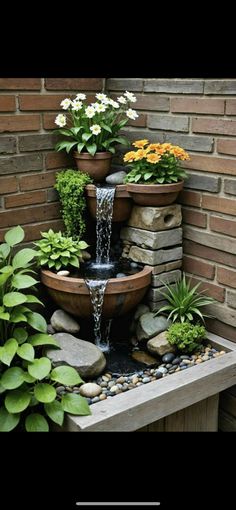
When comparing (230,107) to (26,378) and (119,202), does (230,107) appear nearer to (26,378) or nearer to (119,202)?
(119,202)

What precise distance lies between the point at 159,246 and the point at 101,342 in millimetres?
669

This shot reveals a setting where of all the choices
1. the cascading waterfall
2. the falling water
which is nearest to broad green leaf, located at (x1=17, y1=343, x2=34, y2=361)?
the cascading waterfall

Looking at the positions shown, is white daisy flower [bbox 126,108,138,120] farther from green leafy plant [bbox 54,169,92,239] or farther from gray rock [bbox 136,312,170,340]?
gray rock [bbox 136,312,170,340]

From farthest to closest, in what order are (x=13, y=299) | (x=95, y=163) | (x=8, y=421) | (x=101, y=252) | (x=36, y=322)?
(x=101, y=252)
(x=95, y=163)
(x=36, y=322)
(x=13, y=299)
(x=8, y=421)

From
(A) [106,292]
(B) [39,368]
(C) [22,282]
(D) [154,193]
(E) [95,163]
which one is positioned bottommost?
(B) [39,368]

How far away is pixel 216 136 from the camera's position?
320cm

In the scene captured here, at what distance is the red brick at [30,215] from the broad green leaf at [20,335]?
0.76 m

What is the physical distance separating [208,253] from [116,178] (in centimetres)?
72

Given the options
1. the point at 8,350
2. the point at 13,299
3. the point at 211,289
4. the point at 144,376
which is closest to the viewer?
the point at 8,350

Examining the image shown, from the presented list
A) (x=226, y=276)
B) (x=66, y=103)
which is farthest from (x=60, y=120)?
(x=226, y=276)

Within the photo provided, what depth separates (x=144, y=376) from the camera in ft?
10.1

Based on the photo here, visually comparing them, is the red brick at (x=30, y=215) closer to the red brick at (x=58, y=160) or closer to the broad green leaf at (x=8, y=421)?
the red brick at (x=58, y=160)

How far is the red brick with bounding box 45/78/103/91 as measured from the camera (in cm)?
349

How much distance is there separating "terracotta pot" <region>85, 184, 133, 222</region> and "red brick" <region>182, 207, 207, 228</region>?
33 cm
